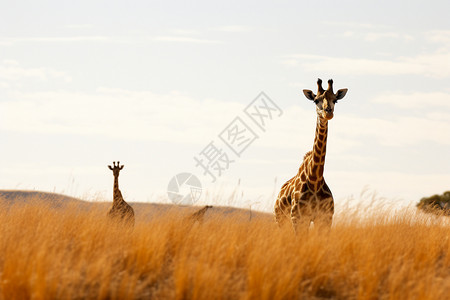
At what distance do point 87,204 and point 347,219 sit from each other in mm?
5685

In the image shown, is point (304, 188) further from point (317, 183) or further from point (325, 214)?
point (325, 214)

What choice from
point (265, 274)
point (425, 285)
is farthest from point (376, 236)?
point (265, 274)

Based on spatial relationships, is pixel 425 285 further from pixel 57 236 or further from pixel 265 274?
pixel 57 236

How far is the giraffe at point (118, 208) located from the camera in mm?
11844

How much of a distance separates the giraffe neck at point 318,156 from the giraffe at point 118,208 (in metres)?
3.48

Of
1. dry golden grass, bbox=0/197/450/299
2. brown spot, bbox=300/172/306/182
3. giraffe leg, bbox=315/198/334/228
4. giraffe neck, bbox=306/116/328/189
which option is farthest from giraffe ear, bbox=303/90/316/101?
dry golden grass, bbox=0/197/450/299

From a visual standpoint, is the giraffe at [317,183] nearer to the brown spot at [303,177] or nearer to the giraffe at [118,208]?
the brown spot at [303,177]

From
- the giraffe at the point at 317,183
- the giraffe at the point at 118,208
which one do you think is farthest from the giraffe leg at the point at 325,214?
the giraffe at the point at 118,208

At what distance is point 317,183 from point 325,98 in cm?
146

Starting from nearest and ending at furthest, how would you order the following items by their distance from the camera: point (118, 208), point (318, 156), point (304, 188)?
point (304, 188) < point (318, 156) < point (118, 208)

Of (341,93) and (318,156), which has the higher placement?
(341,93)

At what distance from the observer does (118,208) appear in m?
12.4

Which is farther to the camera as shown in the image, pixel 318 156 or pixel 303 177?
pixel 303 177

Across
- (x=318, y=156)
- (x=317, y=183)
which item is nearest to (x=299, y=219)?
(x=317, y=183)
